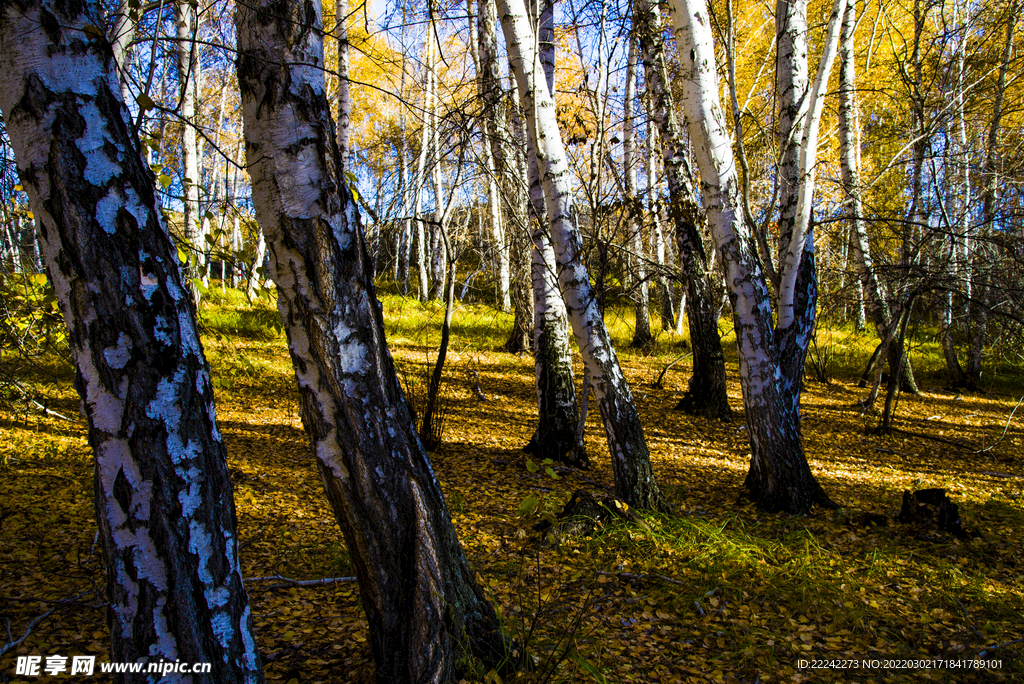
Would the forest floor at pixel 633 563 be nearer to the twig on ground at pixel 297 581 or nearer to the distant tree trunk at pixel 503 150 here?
the twig on ground at pixel 297 581

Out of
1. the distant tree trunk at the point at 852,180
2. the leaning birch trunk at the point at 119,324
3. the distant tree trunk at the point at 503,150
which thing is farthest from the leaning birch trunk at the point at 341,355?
the distant tree trunk at the point at 852,180

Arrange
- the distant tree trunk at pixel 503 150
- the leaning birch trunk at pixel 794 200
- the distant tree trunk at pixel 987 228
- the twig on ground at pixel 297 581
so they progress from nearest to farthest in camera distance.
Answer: the twig on ground at pixel 297 581 < the leaning birch trunk at pixel 794 200 < the distant tree trunk at pixel 503 150 < the distant tree trunk at pixel 987 228

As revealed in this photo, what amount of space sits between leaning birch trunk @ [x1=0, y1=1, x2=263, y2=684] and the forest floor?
936 millimetres

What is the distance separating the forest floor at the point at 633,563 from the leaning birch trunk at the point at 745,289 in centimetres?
27

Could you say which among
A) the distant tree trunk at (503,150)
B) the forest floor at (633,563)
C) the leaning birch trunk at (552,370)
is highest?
the distant tree trunk at (503,150)

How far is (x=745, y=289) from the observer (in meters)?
4.05

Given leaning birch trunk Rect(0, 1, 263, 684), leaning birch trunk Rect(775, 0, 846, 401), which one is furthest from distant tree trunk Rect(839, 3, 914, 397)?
leaning birch trunk Rect(0, 1, 263, 684)

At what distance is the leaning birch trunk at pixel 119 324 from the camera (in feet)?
4.54

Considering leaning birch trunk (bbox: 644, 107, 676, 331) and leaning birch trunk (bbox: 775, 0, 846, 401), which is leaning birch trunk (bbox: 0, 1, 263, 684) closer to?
leaning birch trunk (bbox: 775, 0, 846, 401)

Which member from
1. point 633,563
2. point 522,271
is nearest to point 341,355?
point 633,563

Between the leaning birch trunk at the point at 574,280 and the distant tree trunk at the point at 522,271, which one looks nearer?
the leaning birch trunk at the point at 574,280

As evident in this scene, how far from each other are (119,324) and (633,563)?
2.96 meters

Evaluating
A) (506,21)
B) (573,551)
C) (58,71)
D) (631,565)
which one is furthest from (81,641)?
(506,21)

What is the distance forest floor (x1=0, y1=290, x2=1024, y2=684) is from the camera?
2.46m
